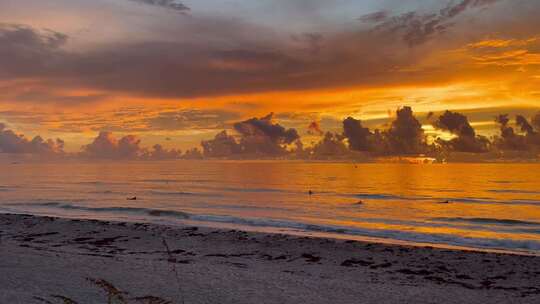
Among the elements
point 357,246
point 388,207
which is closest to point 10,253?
point 357,246

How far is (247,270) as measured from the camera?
15.4 meters

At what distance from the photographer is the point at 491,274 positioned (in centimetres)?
1590

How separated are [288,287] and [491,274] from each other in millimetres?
7689

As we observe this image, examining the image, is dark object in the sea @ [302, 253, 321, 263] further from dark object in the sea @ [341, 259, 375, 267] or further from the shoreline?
the shoreline

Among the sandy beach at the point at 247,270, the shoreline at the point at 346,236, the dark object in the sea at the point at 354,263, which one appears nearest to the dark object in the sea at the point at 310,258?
the sandy beach at the point at 247,270

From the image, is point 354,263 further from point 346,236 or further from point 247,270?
point 346,236

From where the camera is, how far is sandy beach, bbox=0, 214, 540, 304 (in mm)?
12039

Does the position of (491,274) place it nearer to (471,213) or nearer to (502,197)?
(471,213)

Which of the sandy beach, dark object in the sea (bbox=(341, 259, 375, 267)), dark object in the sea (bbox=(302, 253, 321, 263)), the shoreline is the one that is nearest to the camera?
the sandy beach

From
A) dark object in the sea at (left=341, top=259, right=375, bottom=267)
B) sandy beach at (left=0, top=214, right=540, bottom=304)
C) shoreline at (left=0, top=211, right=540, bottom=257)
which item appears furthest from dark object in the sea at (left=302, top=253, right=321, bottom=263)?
shoreline at (left=0, top=211, right=540, bottom=257)

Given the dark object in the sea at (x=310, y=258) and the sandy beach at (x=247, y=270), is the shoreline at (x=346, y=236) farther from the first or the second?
the dark object in the sea at (x=310, y=258)

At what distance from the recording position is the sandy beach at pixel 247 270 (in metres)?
12.0

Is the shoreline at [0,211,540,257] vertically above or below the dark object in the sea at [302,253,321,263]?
below

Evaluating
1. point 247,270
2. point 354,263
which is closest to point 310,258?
point 354,263
